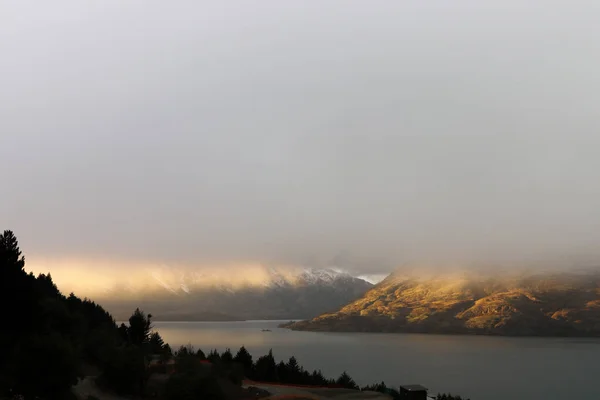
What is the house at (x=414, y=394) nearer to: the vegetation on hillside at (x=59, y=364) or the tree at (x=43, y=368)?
the vegetation on hillside at (x=59, y=364)

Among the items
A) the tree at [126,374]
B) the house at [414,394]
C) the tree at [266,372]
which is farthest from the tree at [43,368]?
the tree at [266,372]

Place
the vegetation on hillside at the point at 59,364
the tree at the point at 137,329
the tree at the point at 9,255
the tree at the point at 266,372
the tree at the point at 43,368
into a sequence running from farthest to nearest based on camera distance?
the tree at the point at 137,329, the tree at the point at 266,372, the tree at the point at 9,255, the vegetation on hillside at the point at 59,364, the tree at the point at 43,368

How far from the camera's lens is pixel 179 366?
35.8m

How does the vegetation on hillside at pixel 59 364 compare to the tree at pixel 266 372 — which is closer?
the vegetation on hillside at pixel 59 364

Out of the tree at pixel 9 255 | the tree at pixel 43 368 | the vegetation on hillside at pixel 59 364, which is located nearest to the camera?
the tree at pixel 43 368

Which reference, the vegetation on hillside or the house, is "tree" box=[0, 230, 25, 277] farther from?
the house

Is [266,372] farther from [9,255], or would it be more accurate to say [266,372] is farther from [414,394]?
[9,255]

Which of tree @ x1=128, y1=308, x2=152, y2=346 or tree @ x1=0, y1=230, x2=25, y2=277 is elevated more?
tree @ x1=0, y1=230, x2=25, y2=277

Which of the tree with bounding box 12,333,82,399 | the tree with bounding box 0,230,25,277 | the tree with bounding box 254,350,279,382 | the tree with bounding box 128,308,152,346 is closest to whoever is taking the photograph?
the tree with bounding box 12,333,82,399

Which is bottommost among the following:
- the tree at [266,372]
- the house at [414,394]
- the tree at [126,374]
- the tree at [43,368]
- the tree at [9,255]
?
the tree at [266,372]

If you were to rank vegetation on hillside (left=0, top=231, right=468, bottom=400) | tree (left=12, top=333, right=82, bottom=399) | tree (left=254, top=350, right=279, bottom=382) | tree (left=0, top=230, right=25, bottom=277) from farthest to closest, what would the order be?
tree (left=254, top=350, right=279, bottom=382) → tree (left=0, top=230, right=25, bottom=277) → vegetation on hillside (left=0, top=231, right=468, bottom=400) → tree (left=12, top=333, right=82, bottom=399)

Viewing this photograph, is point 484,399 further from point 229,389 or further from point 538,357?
point 538,357

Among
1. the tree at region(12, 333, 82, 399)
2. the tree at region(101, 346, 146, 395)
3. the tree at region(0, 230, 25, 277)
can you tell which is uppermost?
the tree at region(0, 230, 25, 277)

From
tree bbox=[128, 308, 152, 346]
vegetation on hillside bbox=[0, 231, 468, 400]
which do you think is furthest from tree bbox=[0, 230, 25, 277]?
tree bbox=[128, 308, 152, 346]
